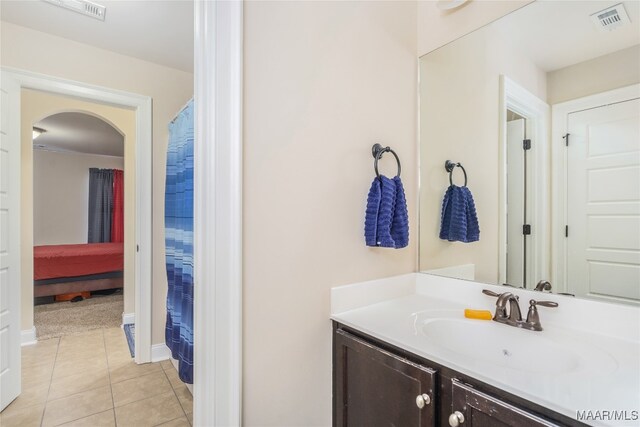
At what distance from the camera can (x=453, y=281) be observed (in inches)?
55.4

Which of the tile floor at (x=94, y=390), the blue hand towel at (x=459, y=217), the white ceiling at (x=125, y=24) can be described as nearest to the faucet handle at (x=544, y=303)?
the blue hand towel at (x=459, y=217)

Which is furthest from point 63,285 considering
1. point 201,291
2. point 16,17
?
point 201,291

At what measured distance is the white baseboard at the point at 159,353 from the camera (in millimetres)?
2438

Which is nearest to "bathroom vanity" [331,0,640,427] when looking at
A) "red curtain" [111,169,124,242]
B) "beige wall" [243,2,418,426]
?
"beige wall" [243,2,418,426]

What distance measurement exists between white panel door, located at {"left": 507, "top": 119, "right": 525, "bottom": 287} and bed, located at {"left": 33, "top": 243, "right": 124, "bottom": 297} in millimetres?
4898

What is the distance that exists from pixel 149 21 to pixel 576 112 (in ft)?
7.59

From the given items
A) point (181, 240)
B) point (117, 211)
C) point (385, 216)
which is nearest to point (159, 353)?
point (181, 240)

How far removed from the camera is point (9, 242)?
1852 millimetres

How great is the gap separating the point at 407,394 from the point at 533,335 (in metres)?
0.48

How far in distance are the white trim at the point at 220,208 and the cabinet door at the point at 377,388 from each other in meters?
0.39

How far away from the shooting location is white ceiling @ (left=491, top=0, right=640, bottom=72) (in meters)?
1.03

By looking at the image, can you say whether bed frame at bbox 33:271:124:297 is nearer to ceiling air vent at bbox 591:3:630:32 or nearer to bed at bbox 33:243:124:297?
bed at bbox 33:243:124:297

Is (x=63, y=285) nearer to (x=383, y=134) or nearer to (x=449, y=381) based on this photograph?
(x=383, y=134)

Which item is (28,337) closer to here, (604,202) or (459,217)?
(459,217)
